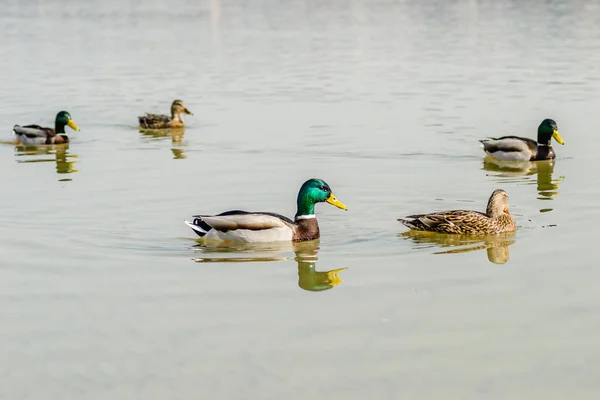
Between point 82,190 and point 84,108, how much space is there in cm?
1054

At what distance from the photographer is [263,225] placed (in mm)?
12461

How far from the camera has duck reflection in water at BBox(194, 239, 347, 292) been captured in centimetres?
1100

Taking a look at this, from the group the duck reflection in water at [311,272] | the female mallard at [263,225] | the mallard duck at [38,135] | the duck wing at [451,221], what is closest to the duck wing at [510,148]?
the duck wing at [451,221]

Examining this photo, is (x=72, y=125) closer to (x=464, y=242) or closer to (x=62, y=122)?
(x=62, y=122)

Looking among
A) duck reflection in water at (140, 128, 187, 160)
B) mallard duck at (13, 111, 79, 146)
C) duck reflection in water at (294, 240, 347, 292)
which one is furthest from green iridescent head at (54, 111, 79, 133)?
duck reflection in water at (294, 240, 347, 292)

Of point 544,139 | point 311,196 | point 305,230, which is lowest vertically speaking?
point 305,230

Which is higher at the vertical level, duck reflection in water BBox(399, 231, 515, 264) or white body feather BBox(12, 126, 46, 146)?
white body feather BBox(12, 126, 46, 146)

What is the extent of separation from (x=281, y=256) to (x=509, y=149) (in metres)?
→ 7.71

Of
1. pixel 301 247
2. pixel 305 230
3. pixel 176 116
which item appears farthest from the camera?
pixel 176 116

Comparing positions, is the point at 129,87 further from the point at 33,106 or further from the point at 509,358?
the point at 509,358

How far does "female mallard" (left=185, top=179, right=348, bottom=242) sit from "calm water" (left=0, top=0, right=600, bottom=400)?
214 millimetres

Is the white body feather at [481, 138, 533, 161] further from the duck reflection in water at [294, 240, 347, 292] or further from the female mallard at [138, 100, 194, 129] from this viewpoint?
the female mallard at [138, 100, 194, 129]

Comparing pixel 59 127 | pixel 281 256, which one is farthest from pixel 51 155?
pixel 281 256

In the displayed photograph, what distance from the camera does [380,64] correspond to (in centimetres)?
3562
